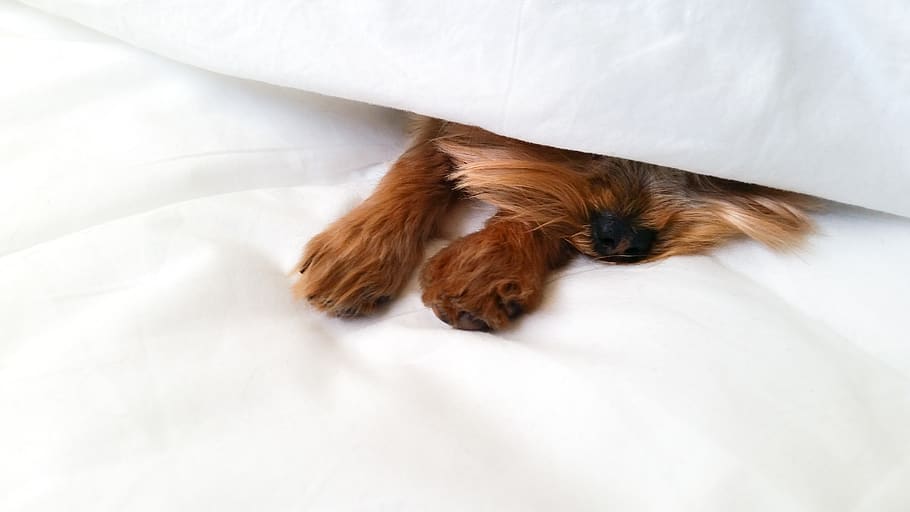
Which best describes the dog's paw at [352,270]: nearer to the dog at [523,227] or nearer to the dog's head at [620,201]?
the dog at [523,227]

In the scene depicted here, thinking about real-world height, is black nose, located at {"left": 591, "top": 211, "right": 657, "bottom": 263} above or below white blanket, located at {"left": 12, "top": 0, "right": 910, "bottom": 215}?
below

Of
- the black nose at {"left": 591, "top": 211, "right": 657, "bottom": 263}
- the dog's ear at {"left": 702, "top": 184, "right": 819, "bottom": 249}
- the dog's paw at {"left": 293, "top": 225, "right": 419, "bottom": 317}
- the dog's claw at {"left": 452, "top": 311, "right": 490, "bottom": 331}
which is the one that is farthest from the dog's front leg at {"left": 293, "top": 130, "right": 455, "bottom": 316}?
the dog's ear at {"left": 702, "top": 184, "right": 819, "bottom": 249}

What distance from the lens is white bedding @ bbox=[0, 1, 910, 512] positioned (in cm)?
52

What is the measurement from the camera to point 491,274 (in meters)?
0.78

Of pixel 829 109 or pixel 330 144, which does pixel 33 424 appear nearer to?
pixel 330 144

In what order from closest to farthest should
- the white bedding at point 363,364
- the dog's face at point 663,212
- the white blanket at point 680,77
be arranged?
the white bedding at point 363,364
the white blanket at point 680,77
the dog's face at point 663,212

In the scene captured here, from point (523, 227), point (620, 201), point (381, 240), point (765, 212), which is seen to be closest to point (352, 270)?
point (381, 240)

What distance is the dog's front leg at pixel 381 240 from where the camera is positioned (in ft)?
2.53

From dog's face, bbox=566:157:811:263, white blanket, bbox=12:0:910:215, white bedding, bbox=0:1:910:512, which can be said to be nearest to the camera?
white bedding, bbox=0:1:910:512

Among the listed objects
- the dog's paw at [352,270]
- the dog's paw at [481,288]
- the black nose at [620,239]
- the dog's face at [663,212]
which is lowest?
the dog's paw at [352,270]

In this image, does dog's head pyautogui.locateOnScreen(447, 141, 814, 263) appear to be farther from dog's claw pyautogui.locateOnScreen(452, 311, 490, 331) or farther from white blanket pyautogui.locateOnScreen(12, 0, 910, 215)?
dog's claw pyautogui.locateOnScreen(452, 311, 490, 331)

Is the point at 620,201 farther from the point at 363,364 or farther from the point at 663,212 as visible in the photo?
the point at 363,364

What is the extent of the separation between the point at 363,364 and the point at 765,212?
0.50m

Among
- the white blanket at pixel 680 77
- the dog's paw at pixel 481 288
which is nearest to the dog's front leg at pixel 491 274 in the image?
the dog's paw at pixel 481 288
